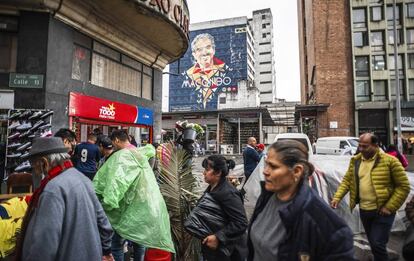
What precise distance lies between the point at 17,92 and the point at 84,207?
23.3 ft

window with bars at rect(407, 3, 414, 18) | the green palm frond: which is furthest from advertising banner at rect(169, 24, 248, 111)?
the green palm frond

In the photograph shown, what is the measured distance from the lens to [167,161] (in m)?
4.91

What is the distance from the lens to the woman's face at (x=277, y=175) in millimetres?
1838

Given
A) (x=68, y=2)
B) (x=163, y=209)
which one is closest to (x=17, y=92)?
(x=68, y=2)

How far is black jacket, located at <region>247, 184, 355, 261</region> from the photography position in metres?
1.60

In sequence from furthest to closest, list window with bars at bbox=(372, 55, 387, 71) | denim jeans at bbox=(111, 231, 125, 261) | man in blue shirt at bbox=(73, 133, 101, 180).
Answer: window with bars at bbox=(372, 55, 387, 71), man in blue shirt at bbox=(73, 133, 101, 180), denim jeans at bbox=(111, 231, 125, 261)

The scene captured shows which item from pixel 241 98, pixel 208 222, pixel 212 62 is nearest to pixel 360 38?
pixel 241 98

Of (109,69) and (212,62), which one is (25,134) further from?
(212,62)

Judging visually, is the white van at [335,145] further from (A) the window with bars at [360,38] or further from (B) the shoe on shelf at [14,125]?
(A) the window with bars at [360,38]

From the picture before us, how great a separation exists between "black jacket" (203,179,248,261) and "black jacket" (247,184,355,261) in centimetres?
124

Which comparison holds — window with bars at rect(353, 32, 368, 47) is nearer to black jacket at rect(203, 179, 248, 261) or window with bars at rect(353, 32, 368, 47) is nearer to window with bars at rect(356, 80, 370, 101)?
window with bars at rect(356, 80, 370, 101)

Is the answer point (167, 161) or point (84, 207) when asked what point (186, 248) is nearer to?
point (167, 161)

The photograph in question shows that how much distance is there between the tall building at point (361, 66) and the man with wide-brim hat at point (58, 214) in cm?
2800

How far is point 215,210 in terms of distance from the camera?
2.97 m
